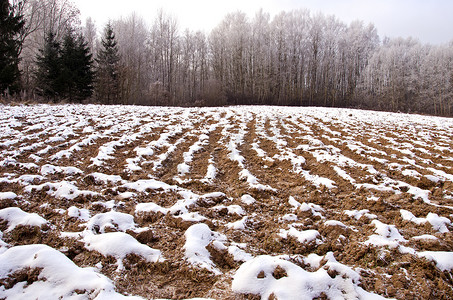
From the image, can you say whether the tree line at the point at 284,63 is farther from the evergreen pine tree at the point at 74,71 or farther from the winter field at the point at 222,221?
the winter field at the point at 222,221

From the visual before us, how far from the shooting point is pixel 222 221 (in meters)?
2.66

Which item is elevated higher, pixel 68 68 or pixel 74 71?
pixel 68 68

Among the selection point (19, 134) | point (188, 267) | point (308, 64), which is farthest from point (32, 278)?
point (308, 64)

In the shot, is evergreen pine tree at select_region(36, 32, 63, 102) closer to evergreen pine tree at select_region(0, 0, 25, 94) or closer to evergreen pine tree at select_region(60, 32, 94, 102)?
evergreen pine tree at select_region(60, 32, 94, 102)

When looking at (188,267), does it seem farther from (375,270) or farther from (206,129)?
(206,129)

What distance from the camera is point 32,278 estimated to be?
5.32ft

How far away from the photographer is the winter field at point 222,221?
1.69 meters

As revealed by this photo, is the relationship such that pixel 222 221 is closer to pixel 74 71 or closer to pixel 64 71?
pixel 64 71

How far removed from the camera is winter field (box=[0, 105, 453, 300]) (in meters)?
1.69

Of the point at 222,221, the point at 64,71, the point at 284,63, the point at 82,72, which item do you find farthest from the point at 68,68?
the point at 284,63

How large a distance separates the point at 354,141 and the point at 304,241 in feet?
16.9

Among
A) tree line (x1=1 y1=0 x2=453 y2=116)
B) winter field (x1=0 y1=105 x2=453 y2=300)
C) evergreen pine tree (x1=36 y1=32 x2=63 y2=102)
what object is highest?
tree line (x1=1 y1=0 x2=453 y2=116)

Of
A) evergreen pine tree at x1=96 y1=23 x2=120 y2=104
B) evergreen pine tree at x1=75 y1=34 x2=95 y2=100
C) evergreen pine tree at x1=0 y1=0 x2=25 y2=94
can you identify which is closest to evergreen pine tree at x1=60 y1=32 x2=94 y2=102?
evergreen pine tree at x1=75 y1=34 x2=95 y2=100

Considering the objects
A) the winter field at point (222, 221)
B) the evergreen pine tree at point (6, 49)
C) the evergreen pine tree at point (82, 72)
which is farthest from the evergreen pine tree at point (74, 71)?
the winter field at point (222, 221)
